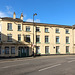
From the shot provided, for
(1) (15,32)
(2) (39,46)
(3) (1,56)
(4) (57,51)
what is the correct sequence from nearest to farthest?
(3) (1,56)
(1) (15,32)
(2) (39,46)
(4) (57,51)

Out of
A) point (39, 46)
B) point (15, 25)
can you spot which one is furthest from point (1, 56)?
point (39, 46)

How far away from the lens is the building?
24.8 m

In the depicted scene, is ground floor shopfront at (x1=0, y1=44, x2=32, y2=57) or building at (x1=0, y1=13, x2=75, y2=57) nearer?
ground floor shopfront at (x1=0, y1=44, x2=32, y2=57)

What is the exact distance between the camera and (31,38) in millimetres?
27094

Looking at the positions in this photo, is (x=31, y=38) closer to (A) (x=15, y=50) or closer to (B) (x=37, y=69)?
(A) (x=15, y=50)

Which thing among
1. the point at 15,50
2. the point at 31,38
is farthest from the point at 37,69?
the point at 31,38

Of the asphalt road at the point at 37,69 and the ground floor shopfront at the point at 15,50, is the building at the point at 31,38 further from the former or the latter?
the asphalt road at the point at 37,69

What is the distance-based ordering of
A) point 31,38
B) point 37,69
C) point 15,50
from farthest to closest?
point 31,38 → point 15,50 → point 37,69

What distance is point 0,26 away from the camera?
24.8 meters

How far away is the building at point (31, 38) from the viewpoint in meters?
24.8

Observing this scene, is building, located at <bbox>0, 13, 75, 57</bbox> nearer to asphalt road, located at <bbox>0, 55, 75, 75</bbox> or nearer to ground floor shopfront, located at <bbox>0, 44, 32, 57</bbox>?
ground floor shopfront, located at <bbox>0, 44, 32, 57</bbox>

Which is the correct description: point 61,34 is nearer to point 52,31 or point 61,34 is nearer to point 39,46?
point 52,31

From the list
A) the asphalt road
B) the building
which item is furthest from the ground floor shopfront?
the asphalt road

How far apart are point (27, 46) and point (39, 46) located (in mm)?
3525
